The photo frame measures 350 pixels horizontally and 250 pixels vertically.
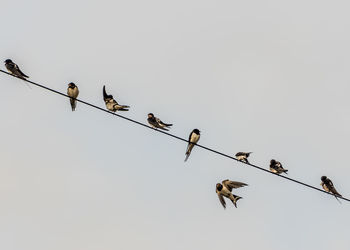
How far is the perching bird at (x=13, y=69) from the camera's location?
1530 centimetres

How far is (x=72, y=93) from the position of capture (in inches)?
674

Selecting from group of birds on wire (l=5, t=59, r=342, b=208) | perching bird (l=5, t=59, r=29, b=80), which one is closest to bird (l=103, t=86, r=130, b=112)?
group of birds on wire (l=5, t=59, r=342, b=208)

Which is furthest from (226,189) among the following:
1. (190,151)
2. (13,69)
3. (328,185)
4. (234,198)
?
(13,69)

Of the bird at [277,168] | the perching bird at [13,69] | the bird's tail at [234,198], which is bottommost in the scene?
the bird's tail at [234,198]

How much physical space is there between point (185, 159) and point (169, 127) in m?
0.71

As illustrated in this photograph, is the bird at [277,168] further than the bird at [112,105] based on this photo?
Yes

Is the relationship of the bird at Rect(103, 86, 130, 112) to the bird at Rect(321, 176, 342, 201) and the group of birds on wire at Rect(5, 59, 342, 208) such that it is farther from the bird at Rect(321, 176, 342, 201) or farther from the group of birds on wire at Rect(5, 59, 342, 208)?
the bird at Rect(321, 176, 342, 201)

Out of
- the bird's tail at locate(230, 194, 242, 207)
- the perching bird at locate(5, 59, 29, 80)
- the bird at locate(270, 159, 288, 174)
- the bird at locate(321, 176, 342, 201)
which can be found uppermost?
the bird at locate(270, 159, 288, 174)

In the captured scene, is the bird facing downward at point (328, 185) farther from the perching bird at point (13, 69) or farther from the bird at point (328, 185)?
the perching bird at point (13, 69)

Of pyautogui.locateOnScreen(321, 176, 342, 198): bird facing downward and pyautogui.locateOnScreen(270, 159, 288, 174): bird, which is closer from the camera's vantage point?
pyautogui.locateOnScreen(321, 176, 342, 198): bird facing downward

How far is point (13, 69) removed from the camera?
51.6 feet

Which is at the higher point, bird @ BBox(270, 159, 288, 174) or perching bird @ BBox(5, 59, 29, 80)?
bird @ BBox(270, 159, 288, 174)

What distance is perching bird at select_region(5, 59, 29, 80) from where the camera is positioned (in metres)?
15.3

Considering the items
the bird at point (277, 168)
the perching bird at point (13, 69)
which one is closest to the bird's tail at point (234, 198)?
the bird at point (277, 168)
